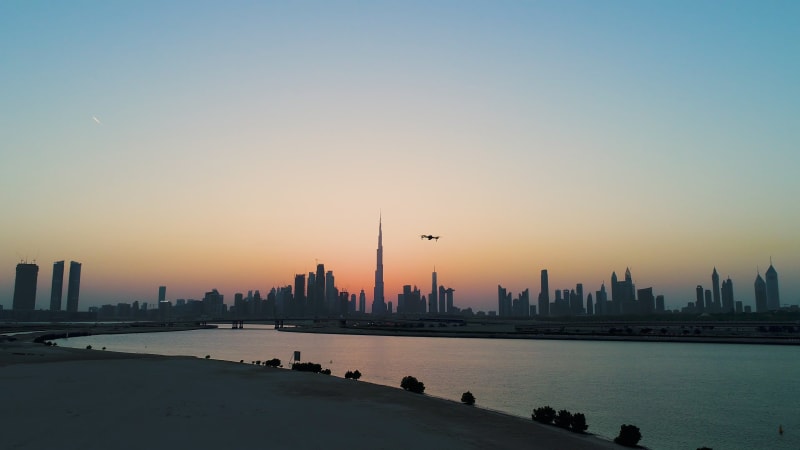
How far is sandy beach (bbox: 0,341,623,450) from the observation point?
18.2 meters

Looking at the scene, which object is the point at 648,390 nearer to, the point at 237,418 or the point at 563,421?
the point at 563,421

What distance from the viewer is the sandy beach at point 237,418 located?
18250mm

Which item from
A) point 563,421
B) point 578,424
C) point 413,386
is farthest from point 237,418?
point 413,386

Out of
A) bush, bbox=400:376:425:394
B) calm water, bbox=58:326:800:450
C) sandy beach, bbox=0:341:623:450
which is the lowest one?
calm water, bbox=58:326:800:450

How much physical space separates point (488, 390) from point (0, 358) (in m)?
44.4

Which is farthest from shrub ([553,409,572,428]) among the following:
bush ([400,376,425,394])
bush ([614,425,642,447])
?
bush ([400,376,425,394])

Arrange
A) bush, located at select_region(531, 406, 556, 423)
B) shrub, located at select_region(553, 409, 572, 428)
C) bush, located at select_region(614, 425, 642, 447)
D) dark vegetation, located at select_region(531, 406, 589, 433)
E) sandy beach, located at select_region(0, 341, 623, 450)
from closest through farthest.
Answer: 1. sandy beach, located at select_region(0, 341, 623, 450)
2. bush, located at select_region(614, 425, 642, 447)
3. dark vegetation, located at select_region(531, 406, 589, 433)
4. shrub, located at select_region(553, 409, 572, 428)
5. bush, located at select_region(531, 406, 556, 423)

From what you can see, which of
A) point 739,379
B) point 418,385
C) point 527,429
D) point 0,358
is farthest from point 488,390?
point 0,358

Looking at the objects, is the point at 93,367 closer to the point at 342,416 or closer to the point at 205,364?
the point at 205,364

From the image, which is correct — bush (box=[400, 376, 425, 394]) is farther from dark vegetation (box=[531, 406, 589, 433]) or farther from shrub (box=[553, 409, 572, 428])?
shrub (box=[553, 409, 572, 428])

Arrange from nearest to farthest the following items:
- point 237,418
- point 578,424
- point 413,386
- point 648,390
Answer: point 237,418, point 578,424, point 413,386, point 648,390

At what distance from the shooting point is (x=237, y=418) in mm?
22234

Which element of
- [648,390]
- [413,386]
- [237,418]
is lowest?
[648,390]

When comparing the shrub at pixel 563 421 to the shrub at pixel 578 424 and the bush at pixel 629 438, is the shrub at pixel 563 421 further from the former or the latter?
the bush at pixel 629 438
